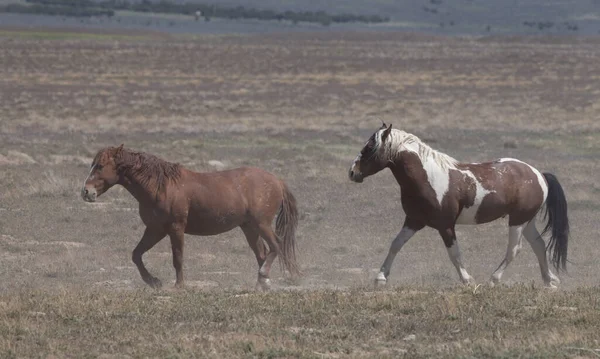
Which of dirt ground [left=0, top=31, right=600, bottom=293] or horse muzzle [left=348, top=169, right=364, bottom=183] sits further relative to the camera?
dirt ground [left=0, top=31, right=600, bottom=293]

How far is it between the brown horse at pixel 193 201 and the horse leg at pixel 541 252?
2.53 meters

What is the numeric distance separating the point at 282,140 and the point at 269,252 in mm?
17918

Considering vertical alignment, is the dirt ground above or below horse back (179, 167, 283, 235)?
below

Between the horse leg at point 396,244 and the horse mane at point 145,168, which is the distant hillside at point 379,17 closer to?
the horse mane at point 145,168

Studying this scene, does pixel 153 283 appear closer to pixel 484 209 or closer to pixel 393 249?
pixel 393 249

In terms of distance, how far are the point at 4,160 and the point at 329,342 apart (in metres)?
16.4

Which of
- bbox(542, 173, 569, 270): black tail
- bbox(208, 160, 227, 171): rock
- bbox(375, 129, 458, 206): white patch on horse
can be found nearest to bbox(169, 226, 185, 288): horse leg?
bbox(375, 129, 458, 206): white patch on horse

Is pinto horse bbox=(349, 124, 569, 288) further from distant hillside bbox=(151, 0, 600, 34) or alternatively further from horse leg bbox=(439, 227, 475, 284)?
distant hillside bbox=(151, 0, 600, 34)

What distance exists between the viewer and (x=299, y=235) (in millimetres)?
16938

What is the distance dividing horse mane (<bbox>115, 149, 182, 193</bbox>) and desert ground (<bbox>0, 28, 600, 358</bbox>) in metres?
1.25

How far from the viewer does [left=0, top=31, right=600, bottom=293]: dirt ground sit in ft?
49.1

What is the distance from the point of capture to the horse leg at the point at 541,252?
40.8 feet

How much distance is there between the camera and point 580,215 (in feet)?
61.7

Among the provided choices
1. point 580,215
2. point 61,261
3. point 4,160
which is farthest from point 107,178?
point 4,160
